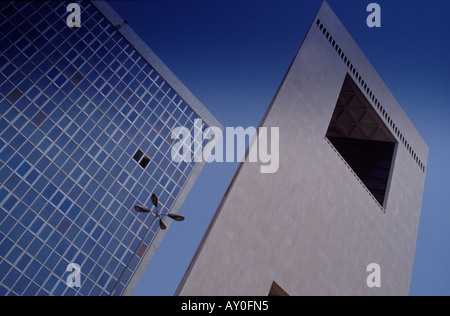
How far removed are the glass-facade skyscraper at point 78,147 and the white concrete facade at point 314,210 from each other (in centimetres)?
2928

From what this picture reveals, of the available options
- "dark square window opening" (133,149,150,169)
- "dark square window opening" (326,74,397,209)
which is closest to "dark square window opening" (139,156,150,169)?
"dark square window opening" (133,149,150,169)

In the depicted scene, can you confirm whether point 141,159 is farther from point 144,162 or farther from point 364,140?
point 364,140

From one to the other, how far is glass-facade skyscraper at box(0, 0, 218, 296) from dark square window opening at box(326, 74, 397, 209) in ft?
92.1

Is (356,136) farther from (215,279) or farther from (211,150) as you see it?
(211,150)

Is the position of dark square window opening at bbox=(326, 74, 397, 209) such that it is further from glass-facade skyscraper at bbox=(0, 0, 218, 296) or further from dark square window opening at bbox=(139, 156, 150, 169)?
glass-facade skyscraper at bbox=(0, 0, 218, 296)

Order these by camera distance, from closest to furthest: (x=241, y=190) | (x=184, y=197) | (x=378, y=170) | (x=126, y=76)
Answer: (x=241, y=190), (x=378, y=170), (x=126, y=76), (x=184, y=197)

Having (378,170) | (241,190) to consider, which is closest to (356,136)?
(378,170)

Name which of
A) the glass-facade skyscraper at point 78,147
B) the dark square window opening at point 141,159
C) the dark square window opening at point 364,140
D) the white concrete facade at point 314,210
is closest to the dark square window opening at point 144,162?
the dark square window opening at point 141,159

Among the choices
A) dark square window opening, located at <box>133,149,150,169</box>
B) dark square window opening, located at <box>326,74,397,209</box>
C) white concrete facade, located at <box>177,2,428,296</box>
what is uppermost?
dark square window opening, located at <box>133,149,150,169</box>

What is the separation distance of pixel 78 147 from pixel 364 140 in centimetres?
3281

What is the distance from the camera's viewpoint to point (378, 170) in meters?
30.3

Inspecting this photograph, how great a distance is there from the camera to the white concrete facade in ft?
47.5
